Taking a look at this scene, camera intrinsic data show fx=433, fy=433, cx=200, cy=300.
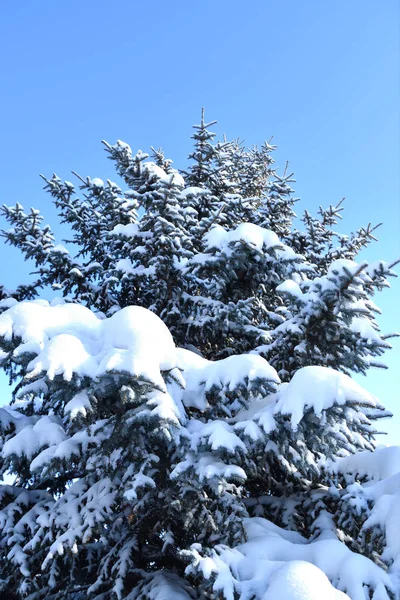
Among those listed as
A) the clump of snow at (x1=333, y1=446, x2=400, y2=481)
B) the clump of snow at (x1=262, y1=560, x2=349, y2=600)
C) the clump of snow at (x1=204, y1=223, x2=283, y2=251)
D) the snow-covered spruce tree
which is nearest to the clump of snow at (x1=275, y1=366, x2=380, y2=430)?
the snow-covered spruce tree

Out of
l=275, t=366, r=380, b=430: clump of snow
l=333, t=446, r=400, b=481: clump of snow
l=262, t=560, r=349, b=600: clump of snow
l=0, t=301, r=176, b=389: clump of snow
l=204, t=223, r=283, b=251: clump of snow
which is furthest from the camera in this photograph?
l=204, t=223, r=283, b=251: clump of snow

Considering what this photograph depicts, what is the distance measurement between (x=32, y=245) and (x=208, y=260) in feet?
11.7

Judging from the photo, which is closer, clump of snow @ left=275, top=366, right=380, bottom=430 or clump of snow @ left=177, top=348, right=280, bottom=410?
clump of snow @ left=275, top=366, right=380, bottom=430

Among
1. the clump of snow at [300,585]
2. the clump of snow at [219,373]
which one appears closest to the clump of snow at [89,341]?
the clump of snow at [219,373]

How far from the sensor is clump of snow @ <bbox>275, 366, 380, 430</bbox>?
3.45m

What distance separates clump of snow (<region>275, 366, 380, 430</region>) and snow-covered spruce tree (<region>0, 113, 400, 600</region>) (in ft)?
0.05

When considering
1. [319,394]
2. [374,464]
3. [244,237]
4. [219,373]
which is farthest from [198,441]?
[244,237]

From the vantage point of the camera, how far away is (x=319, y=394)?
351 centimetres

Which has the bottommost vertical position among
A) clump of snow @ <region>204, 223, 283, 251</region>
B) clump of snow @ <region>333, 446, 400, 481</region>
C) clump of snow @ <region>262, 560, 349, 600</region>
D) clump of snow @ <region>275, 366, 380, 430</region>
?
clump of snow @ <region>262, 560, 349, 600</region>

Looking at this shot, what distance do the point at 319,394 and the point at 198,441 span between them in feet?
3.85

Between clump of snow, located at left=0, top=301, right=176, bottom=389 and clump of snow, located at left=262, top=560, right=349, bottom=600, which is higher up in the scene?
clump of snow, located at left=0, top=301, right=176, bottom=389

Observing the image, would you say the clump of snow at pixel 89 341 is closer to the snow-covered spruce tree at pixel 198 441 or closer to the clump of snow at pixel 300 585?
the snow-covered spruce tree at pixel 198 441

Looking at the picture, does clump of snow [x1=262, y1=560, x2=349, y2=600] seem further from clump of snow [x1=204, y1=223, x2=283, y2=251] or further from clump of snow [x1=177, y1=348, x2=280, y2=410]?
clump of snow [x1=204, y1=223, x2=283, y2=251]

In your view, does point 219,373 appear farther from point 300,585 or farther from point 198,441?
point 300,585
